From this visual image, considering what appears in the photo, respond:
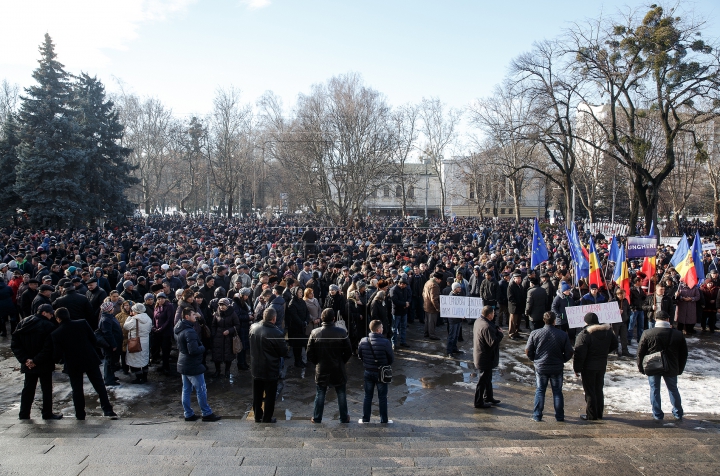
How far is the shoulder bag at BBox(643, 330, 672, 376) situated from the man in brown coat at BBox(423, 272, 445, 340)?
16.2 feet

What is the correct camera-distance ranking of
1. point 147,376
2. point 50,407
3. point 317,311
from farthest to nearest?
point 317,311 → point 147,376 → point 50,407

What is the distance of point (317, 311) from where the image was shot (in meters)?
9.74

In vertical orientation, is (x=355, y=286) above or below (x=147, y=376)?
above

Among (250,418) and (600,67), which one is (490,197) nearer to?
(600,67)

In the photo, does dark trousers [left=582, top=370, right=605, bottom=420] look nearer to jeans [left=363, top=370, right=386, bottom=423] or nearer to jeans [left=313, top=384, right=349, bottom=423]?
jeans [left=363, top=370, right=386, bottom=423]

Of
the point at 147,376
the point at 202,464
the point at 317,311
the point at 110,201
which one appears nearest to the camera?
the point at 202,464

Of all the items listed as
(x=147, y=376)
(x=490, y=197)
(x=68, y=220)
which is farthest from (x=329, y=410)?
(x=490, y=197)

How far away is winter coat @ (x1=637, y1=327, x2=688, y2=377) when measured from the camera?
6539 mm

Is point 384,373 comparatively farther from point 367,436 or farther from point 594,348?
point 594,348

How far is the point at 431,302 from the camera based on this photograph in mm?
11242

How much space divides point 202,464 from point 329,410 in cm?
250

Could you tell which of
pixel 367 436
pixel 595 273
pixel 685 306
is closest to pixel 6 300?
pixel 367 436

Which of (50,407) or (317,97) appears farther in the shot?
(317,97)

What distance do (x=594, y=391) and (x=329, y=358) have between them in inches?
135
